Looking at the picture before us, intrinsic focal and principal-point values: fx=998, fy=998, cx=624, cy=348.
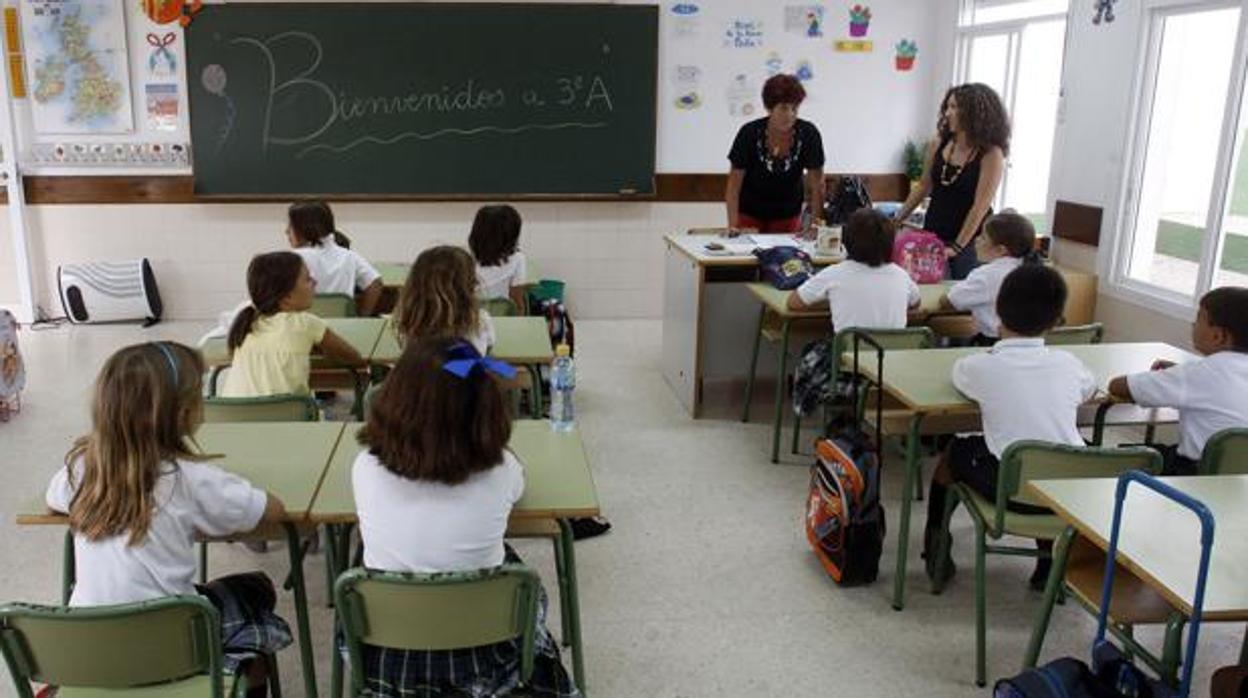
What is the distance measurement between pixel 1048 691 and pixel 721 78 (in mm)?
5605

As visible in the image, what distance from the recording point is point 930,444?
16.0 ft

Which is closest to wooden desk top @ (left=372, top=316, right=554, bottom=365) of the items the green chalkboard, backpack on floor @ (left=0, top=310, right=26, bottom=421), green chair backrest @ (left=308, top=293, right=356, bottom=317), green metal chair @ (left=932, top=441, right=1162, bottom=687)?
green chair backrest @ (left=308, top=293, right=356, bottom=317)

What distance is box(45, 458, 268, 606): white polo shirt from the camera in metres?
1.97

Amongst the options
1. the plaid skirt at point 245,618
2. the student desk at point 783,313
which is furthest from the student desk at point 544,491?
the student desk at point 783,313

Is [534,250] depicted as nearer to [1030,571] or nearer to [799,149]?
[799,149]

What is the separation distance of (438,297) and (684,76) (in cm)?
409

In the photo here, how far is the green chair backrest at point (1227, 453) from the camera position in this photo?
269 cm

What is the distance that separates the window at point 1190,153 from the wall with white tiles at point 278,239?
9.38 ft

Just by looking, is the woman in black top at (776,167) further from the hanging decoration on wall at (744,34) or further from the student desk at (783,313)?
the hanging decoration on wall at (744,34)

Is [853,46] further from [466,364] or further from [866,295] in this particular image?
[466,364]

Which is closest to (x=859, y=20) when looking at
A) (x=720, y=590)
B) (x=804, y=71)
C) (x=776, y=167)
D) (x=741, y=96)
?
(x=804, y=71)

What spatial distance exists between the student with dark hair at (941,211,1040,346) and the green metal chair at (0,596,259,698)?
3.28m

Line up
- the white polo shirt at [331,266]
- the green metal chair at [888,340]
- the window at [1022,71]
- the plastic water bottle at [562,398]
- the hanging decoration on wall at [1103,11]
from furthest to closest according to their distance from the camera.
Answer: the window at [1022,71] < the hanging decoration on wall at [1103,11] < the white polo shirt at [331,266] < the green metal chair at [888,340] < the plastic water bottle at [562,398]

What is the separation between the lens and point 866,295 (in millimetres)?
4129
